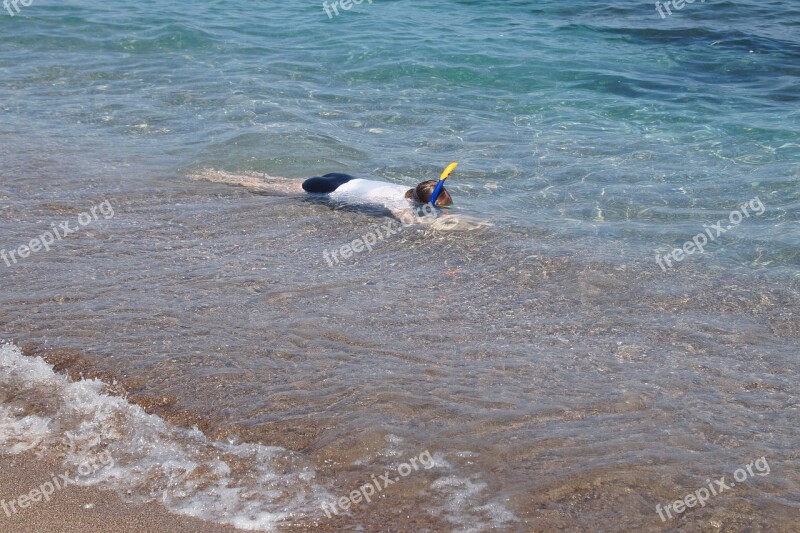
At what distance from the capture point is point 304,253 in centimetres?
761

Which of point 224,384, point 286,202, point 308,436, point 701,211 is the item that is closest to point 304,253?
point 286,202

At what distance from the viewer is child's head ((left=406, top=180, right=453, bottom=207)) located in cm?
838

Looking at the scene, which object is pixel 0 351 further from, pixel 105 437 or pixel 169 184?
pixel 169 184

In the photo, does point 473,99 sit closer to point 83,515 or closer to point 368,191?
point 368,191

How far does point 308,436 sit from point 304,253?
2957 mm

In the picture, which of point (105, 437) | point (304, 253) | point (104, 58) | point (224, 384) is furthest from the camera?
point (104, 58)

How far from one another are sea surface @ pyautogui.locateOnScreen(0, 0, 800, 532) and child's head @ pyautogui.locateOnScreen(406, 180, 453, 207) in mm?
330

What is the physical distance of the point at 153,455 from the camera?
15.3 feet

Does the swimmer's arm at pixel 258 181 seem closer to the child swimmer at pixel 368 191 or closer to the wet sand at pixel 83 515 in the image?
the child swimmer at pixel 368 191

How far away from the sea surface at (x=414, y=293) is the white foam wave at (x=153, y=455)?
0.02m

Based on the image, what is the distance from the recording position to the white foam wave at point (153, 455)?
14.2 feet

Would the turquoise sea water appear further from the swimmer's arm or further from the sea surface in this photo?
the swimmer's arm

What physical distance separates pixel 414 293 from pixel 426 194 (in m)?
1.82

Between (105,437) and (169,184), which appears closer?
(105,437)
